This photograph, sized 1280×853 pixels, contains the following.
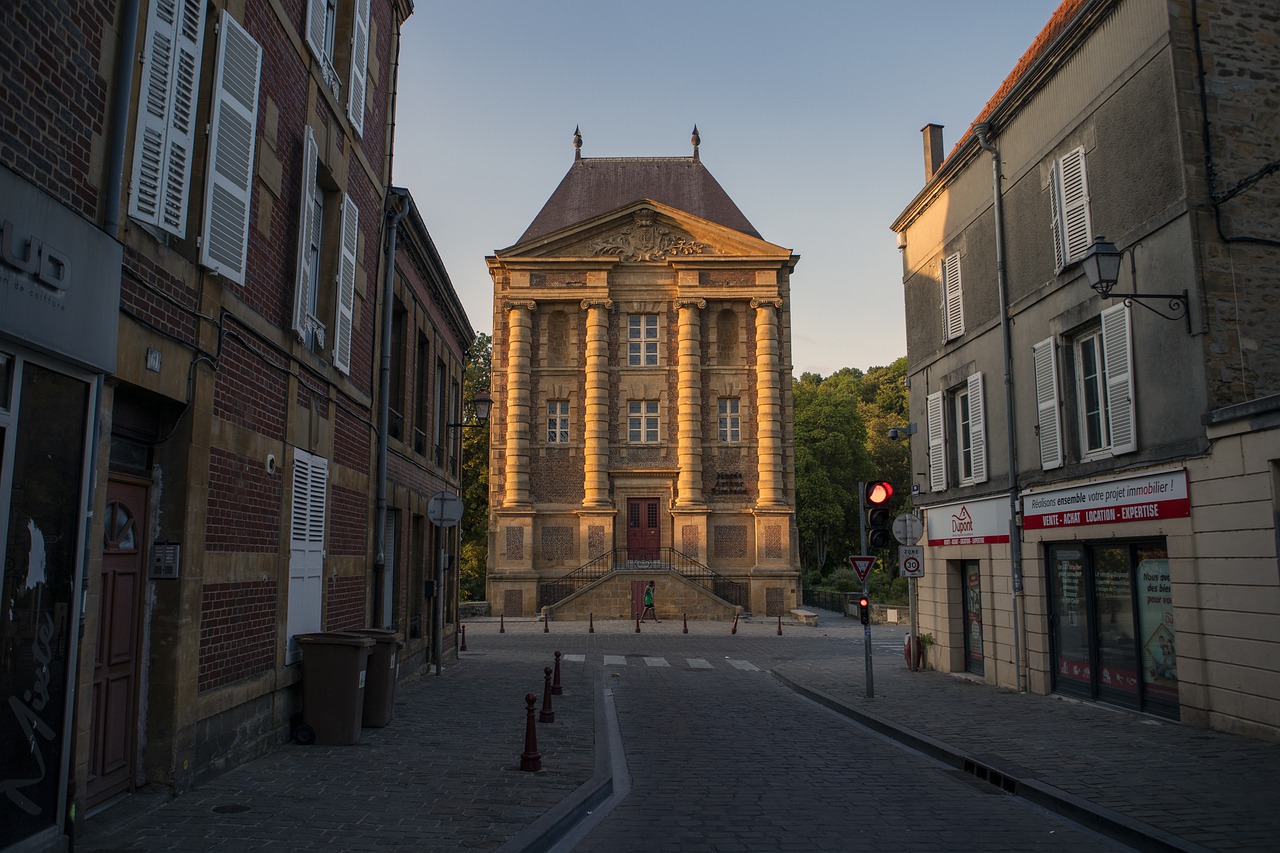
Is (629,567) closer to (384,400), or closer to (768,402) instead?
(768,402)

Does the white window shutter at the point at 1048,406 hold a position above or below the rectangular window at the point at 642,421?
below

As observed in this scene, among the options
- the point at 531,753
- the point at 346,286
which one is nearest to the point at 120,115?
the point at 346,286

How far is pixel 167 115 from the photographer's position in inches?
277

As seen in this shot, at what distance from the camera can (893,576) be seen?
1902 inches

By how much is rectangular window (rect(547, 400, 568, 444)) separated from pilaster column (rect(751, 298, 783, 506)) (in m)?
8.22

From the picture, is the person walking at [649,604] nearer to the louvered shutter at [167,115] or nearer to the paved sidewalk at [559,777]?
the paved sidewalk at [559,777]

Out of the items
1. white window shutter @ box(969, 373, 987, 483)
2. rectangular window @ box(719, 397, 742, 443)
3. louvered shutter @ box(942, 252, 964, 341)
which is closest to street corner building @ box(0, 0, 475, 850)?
white window shutter @ box(969, 373, 987, 483)

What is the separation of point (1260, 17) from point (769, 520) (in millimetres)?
29852

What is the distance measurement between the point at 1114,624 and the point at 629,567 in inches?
1078

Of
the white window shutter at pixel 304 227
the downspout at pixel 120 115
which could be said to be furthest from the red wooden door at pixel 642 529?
the downspout at pixel 120 115

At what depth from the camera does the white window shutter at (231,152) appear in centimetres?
785

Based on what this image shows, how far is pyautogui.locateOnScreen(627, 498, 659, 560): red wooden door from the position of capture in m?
40.8

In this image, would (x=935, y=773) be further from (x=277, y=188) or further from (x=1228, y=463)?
(x=277, y=188)

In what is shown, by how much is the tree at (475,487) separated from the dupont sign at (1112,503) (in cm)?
3931
